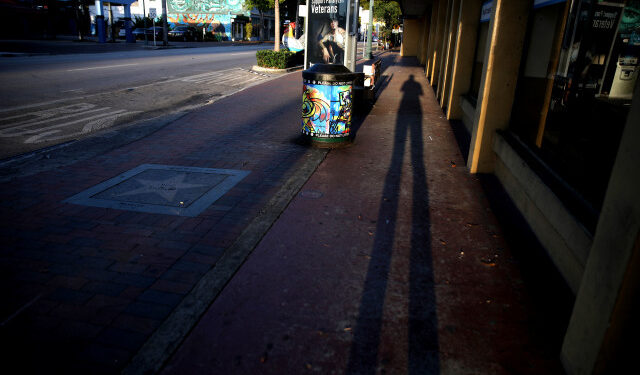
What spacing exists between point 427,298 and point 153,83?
560 inches

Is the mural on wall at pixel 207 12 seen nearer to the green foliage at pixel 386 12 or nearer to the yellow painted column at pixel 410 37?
the green foliage at pixel 386 12

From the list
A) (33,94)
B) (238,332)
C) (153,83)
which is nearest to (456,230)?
(238,332)

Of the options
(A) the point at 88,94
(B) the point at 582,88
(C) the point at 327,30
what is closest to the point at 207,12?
(C) the point at 327,30

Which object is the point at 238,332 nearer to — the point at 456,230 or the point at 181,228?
the point at 181,228

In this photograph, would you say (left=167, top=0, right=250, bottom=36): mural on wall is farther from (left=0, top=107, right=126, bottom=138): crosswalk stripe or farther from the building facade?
the building facade

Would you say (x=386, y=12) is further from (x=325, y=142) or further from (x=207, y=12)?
(x=325, y=142)

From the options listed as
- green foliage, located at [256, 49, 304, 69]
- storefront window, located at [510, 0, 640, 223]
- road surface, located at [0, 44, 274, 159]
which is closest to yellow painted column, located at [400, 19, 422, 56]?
green foliage, located at [256, 49, 304, 69]

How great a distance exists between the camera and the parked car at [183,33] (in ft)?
157

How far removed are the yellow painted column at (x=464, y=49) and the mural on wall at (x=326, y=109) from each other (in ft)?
11.1

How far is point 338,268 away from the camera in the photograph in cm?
365

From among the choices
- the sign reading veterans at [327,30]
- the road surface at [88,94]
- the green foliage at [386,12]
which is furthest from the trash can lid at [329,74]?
the green foliage at [386,12]

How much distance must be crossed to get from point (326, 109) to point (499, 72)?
2.84m

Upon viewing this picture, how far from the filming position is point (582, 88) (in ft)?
13.1

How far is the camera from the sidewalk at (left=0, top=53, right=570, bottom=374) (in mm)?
2658
